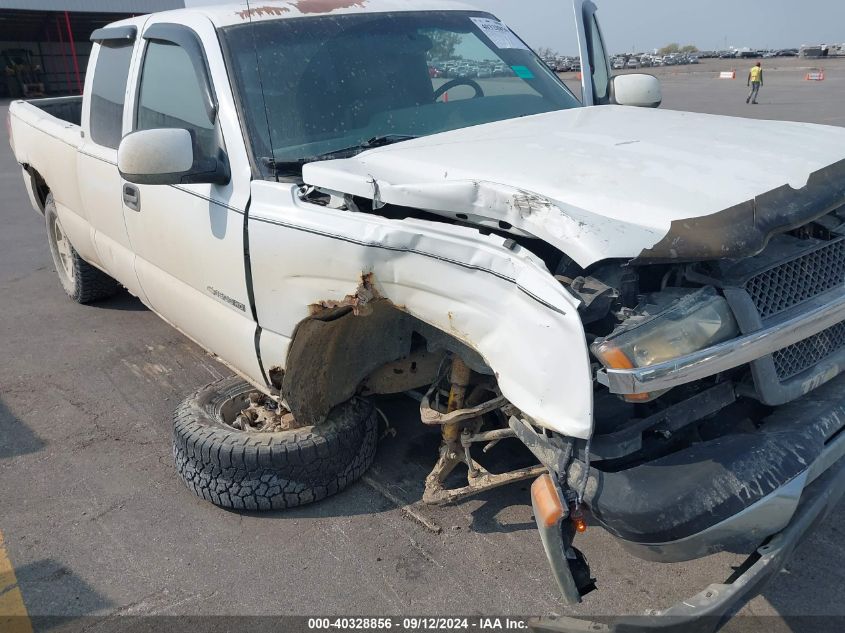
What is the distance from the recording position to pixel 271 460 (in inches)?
121

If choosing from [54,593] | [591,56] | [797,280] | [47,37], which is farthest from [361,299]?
[47,37]

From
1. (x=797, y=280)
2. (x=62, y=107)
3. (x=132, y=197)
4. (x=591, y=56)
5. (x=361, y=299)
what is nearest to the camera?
(x=797, y=280)

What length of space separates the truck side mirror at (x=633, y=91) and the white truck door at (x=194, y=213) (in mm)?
2298

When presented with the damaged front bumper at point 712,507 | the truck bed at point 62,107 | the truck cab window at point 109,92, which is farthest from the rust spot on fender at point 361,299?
the truck bed at point 62,107

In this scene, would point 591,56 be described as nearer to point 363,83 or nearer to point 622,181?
point 363,83

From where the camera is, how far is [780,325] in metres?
2.08

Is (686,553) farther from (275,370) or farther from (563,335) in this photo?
(275,370)

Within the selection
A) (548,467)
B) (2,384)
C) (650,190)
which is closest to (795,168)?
(650,190)

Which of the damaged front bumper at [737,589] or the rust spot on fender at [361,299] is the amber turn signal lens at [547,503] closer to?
the damaged front bumper at [737,589]

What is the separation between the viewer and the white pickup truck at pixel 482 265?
2.00 m

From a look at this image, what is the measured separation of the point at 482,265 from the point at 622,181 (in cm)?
54

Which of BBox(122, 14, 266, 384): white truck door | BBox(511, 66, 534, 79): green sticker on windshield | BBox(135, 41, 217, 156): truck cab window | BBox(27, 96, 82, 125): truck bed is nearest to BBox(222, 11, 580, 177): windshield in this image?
BBox(511, 66, 534, 79): green sticker on windshield

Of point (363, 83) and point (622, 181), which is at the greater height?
point (363, 83)

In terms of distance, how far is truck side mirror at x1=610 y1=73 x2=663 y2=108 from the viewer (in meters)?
4.34
